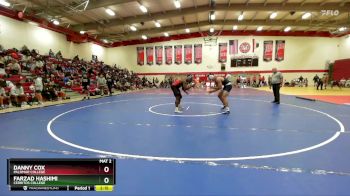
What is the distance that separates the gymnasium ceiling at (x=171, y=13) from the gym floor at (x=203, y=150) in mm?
12211

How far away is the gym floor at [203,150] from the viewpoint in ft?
9.78

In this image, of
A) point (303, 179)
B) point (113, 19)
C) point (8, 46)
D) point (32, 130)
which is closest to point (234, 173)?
point (303, 179)

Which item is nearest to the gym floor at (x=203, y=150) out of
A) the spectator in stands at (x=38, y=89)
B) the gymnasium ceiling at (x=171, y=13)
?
the spectator in stands at (x=38, y=89)

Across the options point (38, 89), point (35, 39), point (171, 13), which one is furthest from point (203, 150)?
point (35, 39)

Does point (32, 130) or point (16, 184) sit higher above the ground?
point (16, 184)

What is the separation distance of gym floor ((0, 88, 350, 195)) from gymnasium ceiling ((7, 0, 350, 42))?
12.2m

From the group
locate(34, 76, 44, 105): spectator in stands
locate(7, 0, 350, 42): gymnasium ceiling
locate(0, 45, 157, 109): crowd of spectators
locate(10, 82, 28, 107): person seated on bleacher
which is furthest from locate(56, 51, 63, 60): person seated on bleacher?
locate(10, 82, 28, 107): person seated on bleacher

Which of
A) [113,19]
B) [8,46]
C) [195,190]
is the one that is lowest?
[195,190]

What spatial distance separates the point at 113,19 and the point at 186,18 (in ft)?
25.5

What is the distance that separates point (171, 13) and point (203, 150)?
759 inches

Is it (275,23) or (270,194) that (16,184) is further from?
(275,23)

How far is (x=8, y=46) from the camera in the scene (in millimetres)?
17547

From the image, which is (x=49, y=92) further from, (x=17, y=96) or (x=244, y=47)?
(x=244, y=47)
